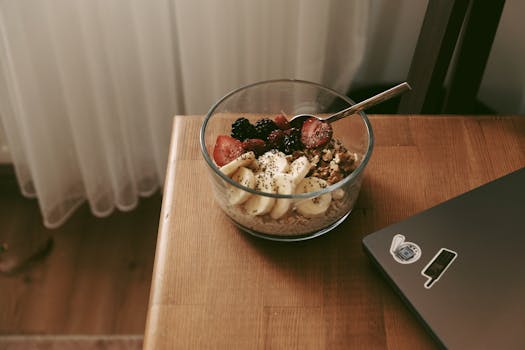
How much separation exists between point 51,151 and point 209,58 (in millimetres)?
428

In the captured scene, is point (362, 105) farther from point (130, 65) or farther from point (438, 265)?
point (130, 65)

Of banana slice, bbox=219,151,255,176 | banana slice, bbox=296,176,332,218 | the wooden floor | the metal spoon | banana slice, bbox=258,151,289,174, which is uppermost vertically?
the metal spoon

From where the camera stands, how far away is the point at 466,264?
65cm

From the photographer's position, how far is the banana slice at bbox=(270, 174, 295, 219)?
642mm

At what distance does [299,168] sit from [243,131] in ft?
0.32

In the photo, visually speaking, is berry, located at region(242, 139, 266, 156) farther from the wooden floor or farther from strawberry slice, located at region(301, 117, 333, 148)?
the wooden floor

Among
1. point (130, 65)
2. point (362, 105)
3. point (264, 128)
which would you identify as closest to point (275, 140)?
point (264, 128)

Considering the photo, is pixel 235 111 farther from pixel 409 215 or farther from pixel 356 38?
pixel 356 38

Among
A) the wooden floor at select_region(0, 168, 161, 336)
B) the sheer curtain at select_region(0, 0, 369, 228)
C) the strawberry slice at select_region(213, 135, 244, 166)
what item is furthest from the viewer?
the wooden floor at select_region(0, 168, 161, 336)

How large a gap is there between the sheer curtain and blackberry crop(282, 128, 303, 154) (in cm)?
37

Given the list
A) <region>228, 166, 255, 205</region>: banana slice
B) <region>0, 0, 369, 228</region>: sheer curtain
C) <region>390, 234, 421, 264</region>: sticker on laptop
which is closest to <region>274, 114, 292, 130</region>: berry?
<region>228, 166, 255, 205</region>: banana slice

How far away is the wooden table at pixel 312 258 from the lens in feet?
2.09

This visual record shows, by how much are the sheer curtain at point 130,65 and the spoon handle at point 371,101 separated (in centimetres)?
33

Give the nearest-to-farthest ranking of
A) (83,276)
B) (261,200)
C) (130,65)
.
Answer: (261,200) → (130,65) → (83,276)
